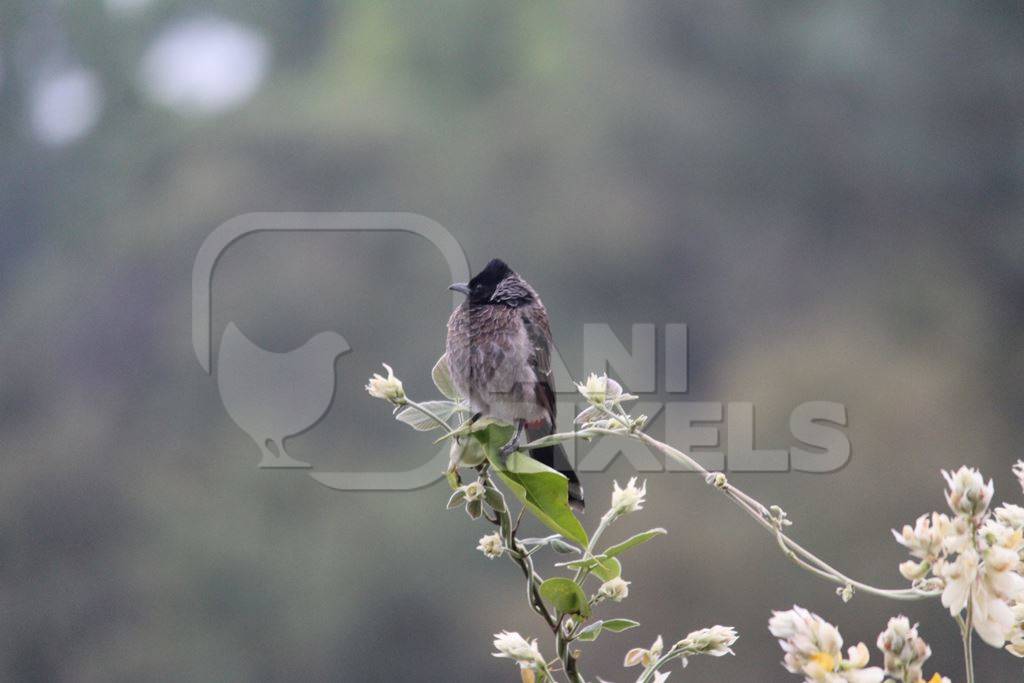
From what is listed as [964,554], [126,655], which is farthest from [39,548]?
[964,554]

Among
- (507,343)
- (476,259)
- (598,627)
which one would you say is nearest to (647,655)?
(598,627)

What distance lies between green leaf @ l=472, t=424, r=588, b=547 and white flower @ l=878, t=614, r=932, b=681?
0.15 meters

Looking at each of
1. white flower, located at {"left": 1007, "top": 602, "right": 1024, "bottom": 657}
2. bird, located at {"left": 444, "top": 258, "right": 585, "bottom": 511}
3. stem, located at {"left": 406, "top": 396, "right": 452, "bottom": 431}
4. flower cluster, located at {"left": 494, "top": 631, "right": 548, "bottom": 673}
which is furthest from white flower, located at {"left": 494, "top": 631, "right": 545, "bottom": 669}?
bird, located at {"left": 444, "top": 258, "right": 585, "bottom": 511}

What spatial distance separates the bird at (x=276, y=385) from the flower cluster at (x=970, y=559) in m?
1.45

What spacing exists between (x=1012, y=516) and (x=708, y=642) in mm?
164

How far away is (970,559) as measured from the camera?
1.31 feet

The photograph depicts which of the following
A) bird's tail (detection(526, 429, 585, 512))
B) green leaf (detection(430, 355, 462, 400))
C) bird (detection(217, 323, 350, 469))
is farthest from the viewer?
bird (detection(217, 323, 350, 469))

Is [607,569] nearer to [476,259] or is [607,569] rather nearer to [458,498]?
[458,498]

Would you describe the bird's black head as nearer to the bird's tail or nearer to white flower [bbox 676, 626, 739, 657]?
the bird's tail

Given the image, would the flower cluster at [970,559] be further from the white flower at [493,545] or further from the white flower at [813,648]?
the white flower at [493,545]

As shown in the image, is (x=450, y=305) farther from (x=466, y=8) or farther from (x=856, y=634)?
(x=856, y=634)

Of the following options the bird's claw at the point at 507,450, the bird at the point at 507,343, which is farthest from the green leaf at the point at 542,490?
the bird at the point at 507,343

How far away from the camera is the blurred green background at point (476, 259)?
5.92 ft

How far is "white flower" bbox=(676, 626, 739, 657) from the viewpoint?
47 cm
